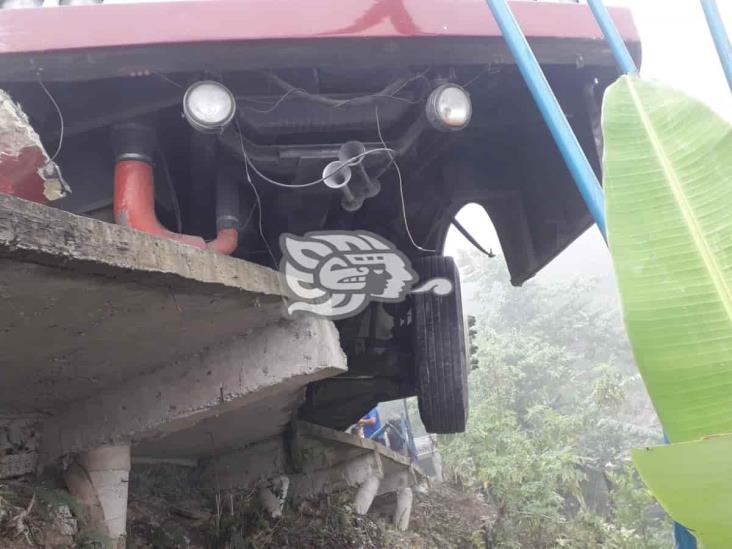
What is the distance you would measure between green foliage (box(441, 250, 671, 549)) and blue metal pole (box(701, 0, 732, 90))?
3.47m

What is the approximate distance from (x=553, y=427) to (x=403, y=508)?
6.91m

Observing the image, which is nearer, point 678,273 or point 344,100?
point 678,273

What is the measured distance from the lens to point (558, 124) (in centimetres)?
109

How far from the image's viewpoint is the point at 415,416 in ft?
60.6

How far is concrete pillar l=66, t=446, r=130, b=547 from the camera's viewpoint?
1602mm

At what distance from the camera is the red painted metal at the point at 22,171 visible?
4.44 ft

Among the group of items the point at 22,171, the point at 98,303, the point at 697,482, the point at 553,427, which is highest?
the point at 553,427

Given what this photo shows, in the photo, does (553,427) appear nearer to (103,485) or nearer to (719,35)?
(103,485)

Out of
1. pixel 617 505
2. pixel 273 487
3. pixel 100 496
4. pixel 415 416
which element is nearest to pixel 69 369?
pixel 100 496

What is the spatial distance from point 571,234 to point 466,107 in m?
1.23

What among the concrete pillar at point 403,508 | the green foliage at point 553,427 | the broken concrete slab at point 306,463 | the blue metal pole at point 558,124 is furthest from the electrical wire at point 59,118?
the concrete pillar at point 403,508

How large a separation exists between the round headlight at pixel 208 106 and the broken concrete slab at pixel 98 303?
524mm

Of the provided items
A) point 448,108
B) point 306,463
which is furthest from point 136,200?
point 306,463

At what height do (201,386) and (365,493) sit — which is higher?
(201,386)
